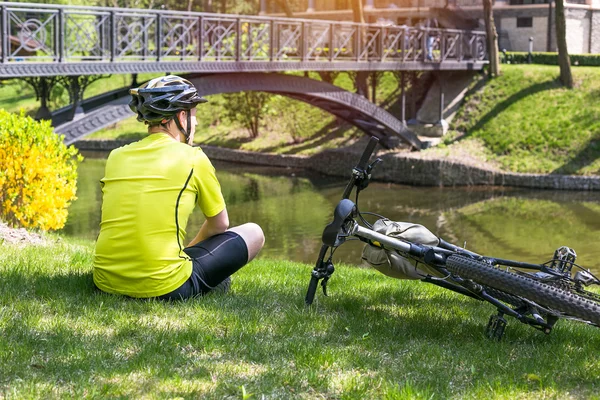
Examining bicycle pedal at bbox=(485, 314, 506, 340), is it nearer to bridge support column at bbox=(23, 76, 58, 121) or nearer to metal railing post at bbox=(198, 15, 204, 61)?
bridge support column at bbox=(23, 76, 58, 121)

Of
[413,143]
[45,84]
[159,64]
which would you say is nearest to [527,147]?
[413,143]

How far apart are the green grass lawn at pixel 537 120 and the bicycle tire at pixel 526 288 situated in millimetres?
22111

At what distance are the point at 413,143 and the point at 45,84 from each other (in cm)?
1577

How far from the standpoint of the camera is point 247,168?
1187 inches

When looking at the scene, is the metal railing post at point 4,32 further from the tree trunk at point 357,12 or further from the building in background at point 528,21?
the building in background at point 528,21

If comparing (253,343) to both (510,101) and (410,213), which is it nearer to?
(410,213)

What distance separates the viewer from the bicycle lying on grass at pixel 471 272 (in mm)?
4625

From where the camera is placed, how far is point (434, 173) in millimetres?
26578

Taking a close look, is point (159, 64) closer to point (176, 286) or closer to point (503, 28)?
point (176, 286)

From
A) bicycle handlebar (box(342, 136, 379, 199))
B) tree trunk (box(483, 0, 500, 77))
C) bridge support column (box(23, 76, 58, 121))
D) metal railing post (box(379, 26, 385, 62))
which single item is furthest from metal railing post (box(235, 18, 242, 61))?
bicycle handlebar (box(342, 136, 379, 199))

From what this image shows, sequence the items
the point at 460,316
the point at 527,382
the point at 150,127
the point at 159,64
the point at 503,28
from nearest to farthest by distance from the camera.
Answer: the point at 527,382, the point at 150,127, the point at 460,316, the point at 159,64, the point at 503,28

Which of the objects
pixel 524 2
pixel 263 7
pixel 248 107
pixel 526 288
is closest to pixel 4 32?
pixel 526 288

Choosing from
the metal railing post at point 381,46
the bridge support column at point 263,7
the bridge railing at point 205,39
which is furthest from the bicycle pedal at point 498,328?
the bridge support column at point 263,7

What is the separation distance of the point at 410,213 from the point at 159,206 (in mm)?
17559
